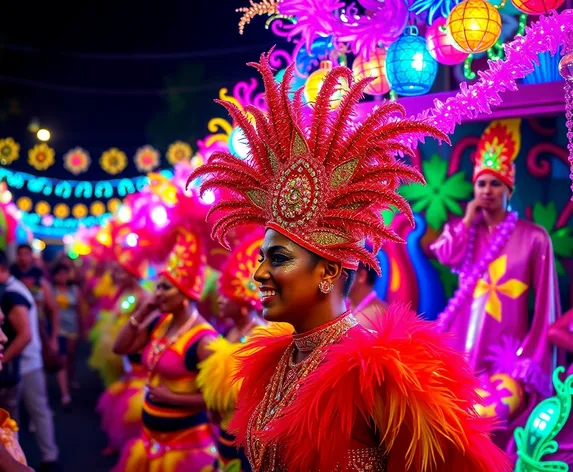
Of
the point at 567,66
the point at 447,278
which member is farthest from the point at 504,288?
the point at 567,66

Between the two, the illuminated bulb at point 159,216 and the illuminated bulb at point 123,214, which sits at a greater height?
the illuminated bulb at point 123,214

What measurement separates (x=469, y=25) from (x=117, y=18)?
407 inches

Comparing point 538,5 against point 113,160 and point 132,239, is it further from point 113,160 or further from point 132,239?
point 113,160

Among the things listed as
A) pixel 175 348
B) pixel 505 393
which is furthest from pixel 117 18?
pixel 505 393

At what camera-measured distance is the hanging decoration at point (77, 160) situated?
623 inches

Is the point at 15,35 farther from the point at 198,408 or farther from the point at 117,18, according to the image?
the point at 198,408

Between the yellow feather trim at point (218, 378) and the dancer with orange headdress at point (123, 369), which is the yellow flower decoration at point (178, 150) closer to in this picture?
the dancer with orange headdress at point (123, 369)

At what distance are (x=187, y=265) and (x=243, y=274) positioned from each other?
39cm

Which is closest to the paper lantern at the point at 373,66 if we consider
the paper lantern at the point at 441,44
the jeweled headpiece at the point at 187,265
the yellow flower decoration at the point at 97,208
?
the paper lantern at the point at 441,44

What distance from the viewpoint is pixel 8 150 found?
14.7m

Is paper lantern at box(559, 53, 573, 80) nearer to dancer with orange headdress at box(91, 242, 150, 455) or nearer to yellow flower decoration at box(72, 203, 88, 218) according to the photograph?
dancer with orange headdress at box(91, 242, 150, 455)

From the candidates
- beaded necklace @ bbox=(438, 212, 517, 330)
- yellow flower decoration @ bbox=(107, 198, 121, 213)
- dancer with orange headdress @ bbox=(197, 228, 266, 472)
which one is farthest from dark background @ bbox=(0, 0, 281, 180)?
beaded necklace @ bbox=(438, 212, 517, 330)

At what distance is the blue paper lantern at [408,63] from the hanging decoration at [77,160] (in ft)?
42.2

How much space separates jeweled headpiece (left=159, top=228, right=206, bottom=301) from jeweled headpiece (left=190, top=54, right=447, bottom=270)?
2.65 m
